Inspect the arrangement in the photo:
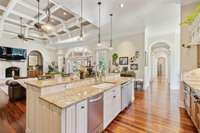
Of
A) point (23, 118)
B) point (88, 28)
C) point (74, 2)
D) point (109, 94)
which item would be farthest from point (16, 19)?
point (109, 94)

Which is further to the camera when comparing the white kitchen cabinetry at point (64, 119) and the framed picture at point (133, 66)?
the framed picture at point (133, 66)

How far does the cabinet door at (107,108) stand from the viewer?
261 cm

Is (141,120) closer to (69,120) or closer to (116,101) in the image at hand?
(116,101)

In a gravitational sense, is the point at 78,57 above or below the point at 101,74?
above

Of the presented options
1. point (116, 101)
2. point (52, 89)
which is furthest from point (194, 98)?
point (52, 89)

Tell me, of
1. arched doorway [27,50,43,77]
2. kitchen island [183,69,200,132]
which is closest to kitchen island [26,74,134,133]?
kitchen island [183,69,200,132]

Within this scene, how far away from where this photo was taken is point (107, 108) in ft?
8.87

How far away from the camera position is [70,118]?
168cm

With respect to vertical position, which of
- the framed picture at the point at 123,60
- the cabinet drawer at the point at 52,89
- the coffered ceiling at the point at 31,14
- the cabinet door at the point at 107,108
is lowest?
the cabinet door at the point at 107,108

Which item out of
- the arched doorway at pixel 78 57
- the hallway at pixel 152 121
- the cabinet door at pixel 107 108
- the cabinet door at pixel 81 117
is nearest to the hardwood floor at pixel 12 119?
the cabinet door at pixel 81 117

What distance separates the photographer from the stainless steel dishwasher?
2.09 meters

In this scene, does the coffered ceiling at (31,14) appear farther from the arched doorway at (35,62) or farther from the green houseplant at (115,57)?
the arched doorway at (35,62)

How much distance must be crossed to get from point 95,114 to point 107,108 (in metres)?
0.53

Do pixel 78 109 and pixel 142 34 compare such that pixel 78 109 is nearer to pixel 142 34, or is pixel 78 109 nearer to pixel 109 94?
pixel 109 94
